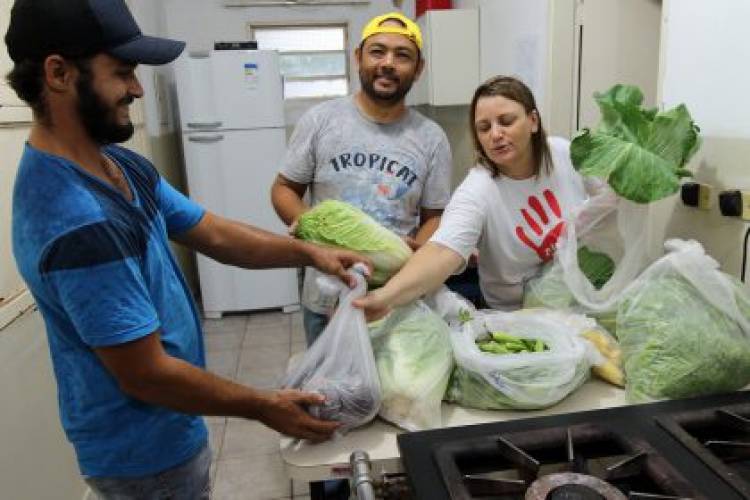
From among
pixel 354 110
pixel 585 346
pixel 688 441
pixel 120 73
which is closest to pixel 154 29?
pixel 354 110

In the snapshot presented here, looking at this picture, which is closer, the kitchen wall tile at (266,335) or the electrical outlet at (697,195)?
the electrical outlet at (697,195)

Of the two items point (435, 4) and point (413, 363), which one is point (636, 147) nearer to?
point (413, 363)

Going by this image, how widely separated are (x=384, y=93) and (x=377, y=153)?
0.62 feet

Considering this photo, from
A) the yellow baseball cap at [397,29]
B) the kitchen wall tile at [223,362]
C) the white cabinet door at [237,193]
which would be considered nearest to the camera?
the yellow baseball cap at [397,29]

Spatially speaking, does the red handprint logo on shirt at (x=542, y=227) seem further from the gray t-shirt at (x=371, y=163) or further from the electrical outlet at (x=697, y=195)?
the gray t-shirt at (x=371, y=163)

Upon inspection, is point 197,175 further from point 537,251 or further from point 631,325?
point 631,325

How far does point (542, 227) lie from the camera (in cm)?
150

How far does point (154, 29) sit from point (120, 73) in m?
3.69

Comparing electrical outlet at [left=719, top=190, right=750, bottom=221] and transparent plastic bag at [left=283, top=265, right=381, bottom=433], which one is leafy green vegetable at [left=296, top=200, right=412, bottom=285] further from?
electrical outlet at [left=719, top=190, right=750, bottom=221]

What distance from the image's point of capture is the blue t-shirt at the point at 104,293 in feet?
2.78

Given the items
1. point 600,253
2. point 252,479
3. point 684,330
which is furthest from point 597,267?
point 252,479

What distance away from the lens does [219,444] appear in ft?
8.79

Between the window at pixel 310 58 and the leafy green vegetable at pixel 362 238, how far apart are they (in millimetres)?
3637

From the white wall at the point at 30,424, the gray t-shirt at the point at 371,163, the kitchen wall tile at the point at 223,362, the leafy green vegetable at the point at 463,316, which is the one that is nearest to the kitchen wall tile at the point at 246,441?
the kitchen wall tile at the point at 223,362
